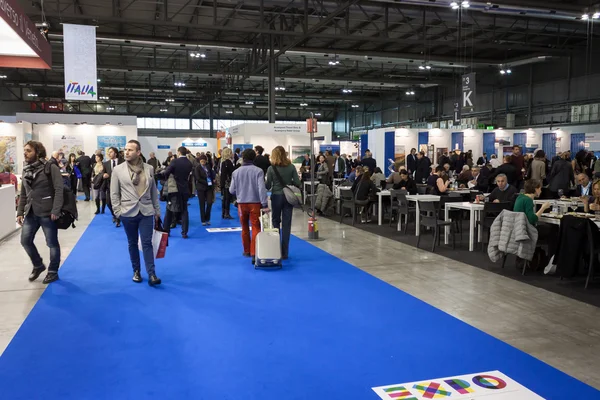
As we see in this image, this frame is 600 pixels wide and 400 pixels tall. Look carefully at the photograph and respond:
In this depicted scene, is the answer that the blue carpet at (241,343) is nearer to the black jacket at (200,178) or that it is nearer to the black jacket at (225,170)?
the black jacket at (200,178)

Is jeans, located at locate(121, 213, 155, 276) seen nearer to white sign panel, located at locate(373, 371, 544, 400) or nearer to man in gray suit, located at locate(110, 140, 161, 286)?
man in gray suit, located at locate(110, 140, 161, 286)

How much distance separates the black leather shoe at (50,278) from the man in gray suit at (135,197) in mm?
981

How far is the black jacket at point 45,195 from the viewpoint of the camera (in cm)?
502

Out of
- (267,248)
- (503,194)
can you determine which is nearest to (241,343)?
(267,248)

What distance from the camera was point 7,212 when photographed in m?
8.31

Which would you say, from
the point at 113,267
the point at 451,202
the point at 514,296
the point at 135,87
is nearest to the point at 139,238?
the point at 113,267

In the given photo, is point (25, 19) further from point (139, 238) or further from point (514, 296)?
point (514, 296)

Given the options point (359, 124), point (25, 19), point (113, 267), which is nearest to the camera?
point (25, 19)

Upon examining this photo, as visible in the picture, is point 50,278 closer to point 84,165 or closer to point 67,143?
point 84,165

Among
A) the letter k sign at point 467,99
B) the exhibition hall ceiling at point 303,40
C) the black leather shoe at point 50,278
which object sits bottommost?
the black leather shoe at point 50,278

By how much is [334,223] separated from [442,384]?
7262mm

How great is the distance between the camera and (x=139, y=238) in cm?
529

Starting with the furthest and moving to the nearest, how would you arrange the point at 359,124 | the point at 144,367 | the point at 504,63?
the point at 359,124 → the point at 504,63 → the point at 144,367

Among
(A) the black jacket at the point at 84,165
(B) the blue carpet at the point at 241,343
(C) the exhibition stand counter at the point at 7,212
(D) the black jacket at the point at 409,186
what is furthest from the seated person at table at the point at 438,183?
(A) the black jacket at the point at 84,165
